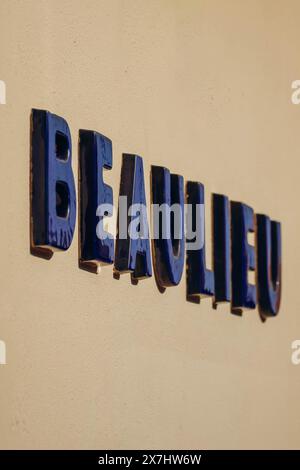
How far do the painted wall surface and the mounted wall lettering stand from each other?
5 cm

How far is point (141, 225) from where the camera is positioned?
3.52 m

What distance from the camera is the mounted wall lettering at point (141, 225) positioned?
2.96m

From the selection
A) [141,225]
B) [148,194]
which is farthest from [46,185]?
[148,194]

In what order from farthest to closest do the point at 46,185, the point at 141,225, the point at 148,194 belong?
1. the point at 148,194
2. the point at 141,225
3. the point at 46,185

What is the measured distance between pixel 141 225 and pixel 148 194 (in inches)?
7.8

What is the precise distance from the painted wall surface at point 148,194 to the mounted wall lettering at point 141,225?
0.05m

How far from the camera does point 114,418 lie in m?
3.39

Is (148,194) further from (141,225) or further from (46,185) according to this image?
(46,185)

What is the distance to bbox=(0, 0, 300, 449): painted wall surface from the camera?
9.61ft

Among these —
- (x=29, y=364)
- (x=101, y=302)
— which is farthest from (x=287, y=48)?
(x=29, y=364)

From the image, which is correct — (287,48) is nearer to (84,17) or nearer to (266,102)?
(266,102)

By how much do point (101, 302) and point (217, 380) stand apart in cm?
105

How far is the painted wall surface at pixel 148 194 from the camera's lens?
293 cm

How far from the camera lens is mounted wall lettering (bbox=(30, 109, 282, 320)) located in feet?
9.70
